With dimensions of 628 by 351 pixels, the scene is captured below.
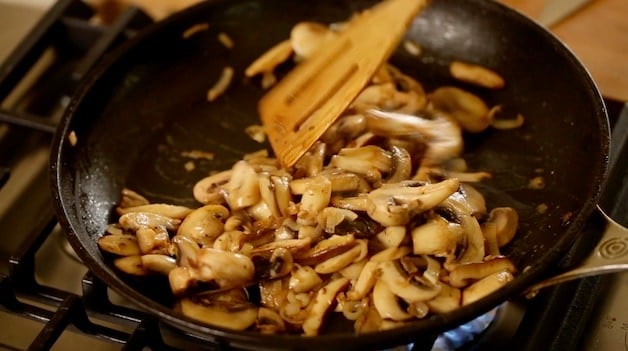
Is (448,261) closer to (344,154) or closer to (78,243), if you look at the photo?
(344,154)

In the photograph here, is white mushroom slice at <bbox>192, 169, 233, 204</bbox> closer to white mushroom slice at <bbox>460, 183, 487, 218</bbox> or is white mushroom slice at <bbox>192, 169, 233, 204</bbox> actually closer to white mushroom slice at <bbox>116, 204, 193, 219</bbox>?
white mushroom slice at <bbox>116, 204, 193, 219</bbox>

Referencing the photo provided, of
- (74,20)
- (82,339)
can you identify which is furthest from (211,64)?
(82,339)

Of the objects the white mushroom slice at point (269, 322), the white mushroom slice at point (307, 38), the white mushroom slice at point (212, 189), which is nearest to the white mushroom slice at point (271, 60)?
the white mushroom slice at point (307, 38)

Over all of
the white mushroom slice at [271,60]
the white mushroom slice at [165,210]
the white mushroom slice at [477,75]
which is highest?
the white mushroom slice at [271,60]

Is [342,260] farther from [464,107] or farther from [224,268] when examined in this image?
[464,107]

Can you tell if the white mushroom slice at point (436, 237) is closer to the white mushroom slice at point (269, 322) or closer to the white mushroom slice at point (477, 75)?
the white mushroom slice at point (269, 322)
